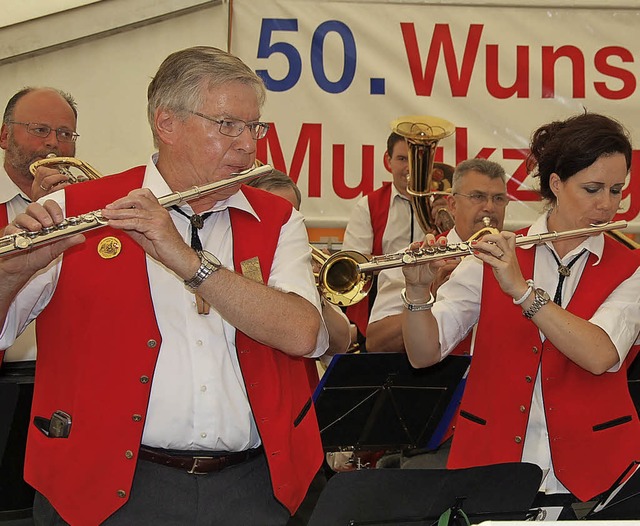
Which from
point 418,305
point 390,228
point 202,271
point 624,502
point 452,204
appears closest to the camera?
point 202,271

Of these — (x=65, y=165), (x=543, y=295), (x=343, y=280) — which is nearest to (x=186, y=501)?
(x=543, y=295)

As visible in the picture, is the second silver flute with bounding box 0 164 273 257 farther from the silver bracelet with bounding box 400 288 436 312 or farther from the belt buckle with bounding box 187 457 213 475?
the silver bracelet with bounding box 400 288 436 312

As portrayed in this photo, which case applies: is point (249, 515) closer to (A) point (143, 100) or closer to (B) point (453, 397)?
(B) point (453, 397)

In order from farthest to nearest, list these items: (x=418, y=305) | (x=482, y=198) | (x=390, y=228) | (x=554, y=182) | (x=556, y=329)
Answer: (x=390, y=228) < (x=482, y=198) < (x=554, y=182) < (x=418, y=305) < (x=556, y=329)

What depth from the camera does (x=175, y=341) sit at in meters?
2.39

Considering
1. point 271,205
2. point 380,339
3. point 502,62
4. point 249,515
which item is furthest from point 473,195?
point 249,515

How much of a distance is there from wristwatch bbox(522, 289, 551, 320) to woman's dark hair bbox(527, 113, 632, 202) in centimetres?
47

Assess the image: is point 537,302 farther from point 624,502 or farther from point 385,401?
point 385,401

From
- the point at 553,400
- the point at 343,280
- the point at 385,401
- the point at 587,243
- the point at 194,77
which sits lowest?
the point at 385,401

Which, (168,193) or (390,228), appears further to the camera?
(390,228)

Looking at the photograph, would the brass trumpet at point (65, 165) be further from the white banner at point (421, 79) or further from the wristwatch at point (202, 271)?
the white banner at point (421, 79)

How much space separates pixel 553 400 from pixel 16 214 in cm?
201

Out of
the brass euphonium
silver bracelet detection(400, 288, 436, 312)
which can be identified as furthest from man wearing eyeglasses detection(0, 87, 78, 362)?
the brass euphonium

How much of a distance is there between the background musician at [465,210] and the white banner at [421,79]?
38.1 inches
